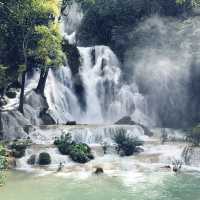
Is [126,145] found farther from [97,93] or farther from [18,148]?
[97,93]

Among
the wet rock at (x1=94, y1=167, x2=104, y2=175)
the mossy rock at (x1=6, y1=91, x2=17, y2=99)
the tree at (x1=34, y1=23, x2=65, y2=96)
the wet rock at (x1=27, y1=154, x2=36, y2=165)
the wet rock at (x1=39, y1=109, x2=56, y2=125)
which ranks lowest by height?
the wet rock at (x1=94, y1=167, x2=104, y2=175)

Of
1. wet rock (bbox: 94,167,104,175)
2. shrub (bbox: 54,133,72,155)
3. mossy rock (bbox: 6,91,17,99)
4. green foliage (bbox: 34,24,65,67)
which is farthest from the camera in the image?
mossy rock (bbox: 6,91,17,99)

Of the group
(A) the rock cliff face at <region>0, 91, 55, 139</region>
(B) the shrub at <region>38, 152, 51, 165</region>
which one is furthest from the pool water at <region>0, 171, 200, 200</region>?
(A) the rock cliff face at <region>0, 91, 55, 139</region>

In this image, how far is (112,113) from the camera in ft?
153

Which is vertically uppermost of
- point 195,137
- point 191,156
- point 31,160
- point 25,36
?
point 25,36

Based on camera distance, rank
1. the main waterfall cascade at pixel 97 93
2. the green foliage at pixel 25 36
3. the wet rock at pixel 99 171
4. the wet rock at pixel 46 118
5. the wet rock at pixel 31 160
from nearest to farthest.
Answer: the wet rock at pixel 99 171, the wet rock at pixel 31 160, the green foliage at pixel 25 36, the wet rock at pixel 46 118, the main waterfall cascade at pixel 97 93

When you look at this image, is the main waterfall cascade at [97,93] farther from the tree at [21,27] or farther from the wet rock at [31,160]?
the wet rock at [31,160]

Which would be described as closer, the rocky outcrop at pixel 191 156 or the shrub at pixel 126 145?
the rocky outcrop at pixel 191 156

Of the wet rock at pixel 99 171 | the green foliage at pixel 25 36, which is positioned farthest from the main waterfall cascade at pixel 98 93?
the wet rock at pixel 99 171

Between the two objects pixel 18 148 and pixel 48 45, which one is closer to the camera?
pixel 18 148

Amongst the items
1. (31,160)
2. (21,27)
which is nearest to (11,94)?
(21,27)

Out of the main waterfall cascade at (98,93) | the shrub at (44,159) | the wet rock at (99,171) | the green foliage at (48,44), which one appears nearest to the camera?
the wet rock at (99,171)

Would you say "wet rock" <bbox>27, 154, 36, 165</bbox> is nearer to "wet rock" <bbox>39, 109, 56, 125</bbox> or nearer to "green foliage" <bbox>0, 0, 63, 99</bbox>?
"green foliage" <bbox>0, 0, 63, 99</bbox>

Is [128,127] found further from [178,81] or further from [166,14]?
[166,14]
